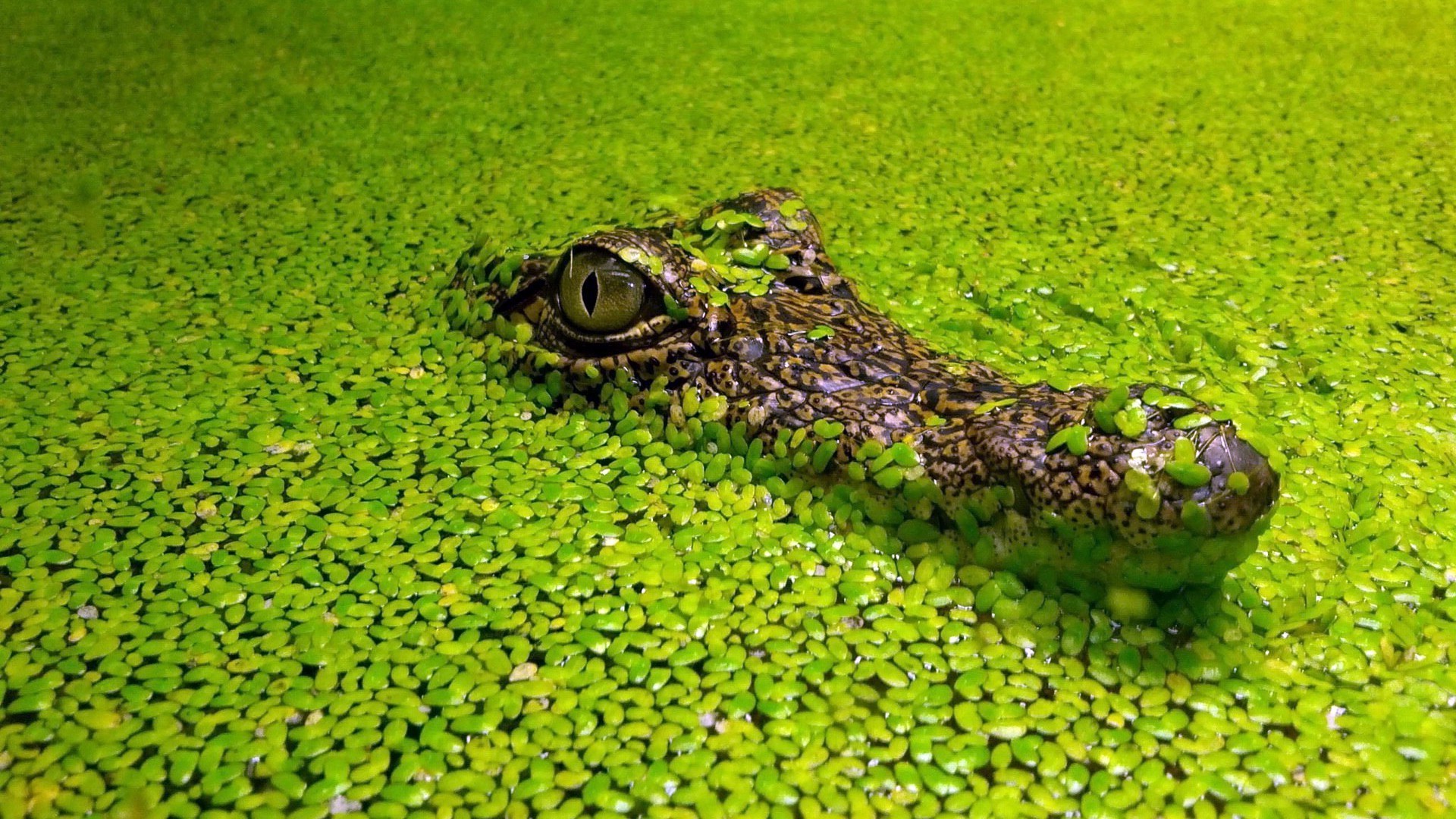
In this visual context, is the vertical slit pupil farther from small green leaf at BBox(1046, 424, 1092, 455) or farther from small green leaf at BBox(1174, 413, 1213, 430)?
small green leaf at BBox(1174, 413, 1213, 430)

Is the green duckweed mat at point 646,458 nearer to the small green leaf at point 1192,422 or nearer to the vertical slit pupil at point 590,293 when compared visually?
the vertical slit pupil at point 590,293

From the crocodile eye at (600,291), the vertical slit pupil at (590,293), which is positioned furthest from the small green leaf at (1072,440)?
the vertical slit pupil at (590,293)

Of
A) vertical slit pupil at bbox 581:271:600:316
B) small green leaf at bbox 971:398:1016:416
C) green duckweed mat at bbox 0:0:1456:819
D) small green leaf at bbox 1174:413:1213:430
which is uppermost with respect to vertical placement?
small green leaf at bbox 1174:413:1213:430

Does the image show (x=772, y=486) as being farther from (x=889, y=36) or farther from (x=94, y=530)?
(x=889, y=36)

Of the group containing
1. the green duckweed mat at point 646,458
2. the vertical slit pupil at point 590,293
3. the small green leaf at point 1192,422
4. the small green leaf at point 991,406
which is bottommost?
the green duckweed mat at point 646,458

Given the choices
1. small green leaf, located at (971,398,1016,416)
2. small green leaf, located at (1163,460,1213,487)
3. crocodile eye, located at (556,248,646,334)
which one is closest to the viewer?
small green leaf, located at (1163,460,1213,487)

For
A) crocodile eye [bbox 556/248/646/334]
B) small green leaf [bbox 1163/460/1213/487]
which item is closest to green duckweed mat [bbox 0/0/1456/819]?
crocodile eye [bbox 556/248/646/334]
